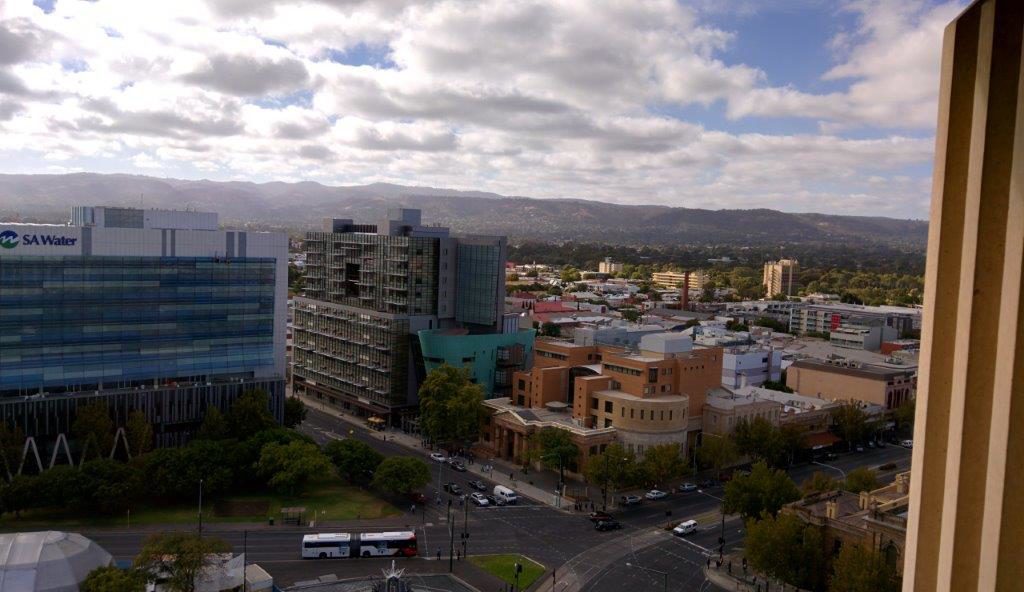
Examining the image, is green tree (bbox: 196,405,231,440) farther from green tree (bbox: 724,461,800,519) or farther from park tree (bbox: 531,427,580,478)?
green tree (bbox: 724,461,800,519)

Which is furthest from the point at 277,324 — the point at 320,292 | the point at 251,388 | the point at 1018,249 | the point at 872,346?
the point at 872,346

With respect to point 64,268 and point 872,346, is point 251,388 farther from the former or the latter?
point 872,346

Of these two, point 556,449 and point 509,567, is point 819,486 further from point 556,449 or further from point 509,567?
point 509,567

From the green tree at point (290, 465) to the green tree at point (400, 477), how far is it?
376 centimetres

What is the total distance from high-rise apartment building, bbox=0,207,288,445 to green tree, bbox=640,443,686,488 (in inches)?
1065

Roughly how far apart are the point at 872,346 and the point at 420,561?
261 feet

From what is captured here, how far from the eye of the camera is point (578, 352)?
226 feet

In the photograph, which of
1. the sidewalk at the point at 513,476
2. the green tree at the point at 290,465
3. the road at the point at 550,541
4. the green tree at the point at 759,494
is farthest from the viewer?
the sidewalk at the point at 513,476

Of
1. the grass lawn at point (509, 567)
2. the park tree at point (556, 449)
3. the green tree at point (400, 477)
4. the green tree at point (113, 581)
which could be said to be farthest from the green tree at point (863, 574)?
the green tree at point (113, 581)

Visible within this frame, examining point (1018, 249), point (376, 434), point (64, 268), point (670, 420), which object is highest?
point (1018, 249)

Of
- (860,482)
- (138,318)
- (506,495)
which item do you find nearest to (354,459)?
(506,495)

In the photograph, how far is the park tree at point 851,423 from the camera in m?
64.8

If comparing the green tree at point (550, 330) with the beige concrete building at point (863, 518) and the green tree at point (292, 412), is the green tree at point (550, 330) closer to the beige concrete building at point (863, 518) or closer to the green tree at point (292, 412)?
the green tree at point (292, 412)

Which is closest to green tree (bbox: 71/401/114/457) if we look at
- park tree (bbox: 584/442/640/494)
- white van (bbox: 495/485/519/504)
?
white van (bbox: 495/485/519/504)
